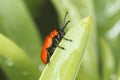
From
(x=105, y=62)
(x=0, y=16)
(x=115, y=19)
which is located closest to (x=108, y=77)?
(x=105, y=62)

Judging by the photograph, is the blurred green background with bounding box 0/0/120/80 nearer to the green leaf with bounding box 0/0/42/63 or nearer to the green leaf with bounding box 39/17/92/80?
the green leaf with bounding box 0/0/42/63

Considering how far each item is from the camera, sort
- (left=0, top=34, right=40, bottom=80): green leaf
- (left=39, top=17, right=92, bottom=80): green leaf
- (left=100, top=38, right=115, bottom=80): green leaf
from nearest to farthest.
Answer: (left=39, top=17, right=92, bottom=80): green leaf, (left=0, top=34, right=40, bottom=80): green leaf, (left=100, top=38, right=115, bottom=80): green leaf

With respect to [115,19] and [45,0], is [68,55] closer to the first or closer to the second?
[115,19]

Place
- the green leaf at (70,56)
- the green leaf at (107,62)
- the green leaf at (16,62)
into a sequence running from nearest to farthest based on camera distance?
the green leaf at (70,56) → the green leaf at (16,62) → the green leaf at (107,62)

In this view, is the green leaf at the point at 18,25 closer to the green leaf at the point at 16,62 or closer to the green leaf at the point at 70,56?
the green leaf at the point at 16,62

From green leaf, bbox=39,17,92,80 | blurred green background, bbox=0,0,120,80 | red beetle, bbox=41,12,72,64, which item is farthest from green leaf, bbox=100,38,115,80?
green leaf, bbox=39,17,92,80

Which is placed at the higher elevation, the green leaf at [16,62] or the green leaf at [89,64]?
the green leaf at [89,64]

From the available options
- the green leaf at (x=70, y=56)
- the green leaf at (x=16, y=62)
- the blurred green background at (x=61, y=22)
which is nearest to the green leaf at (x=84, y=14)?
the blurred green background at (x=61, y=22)
